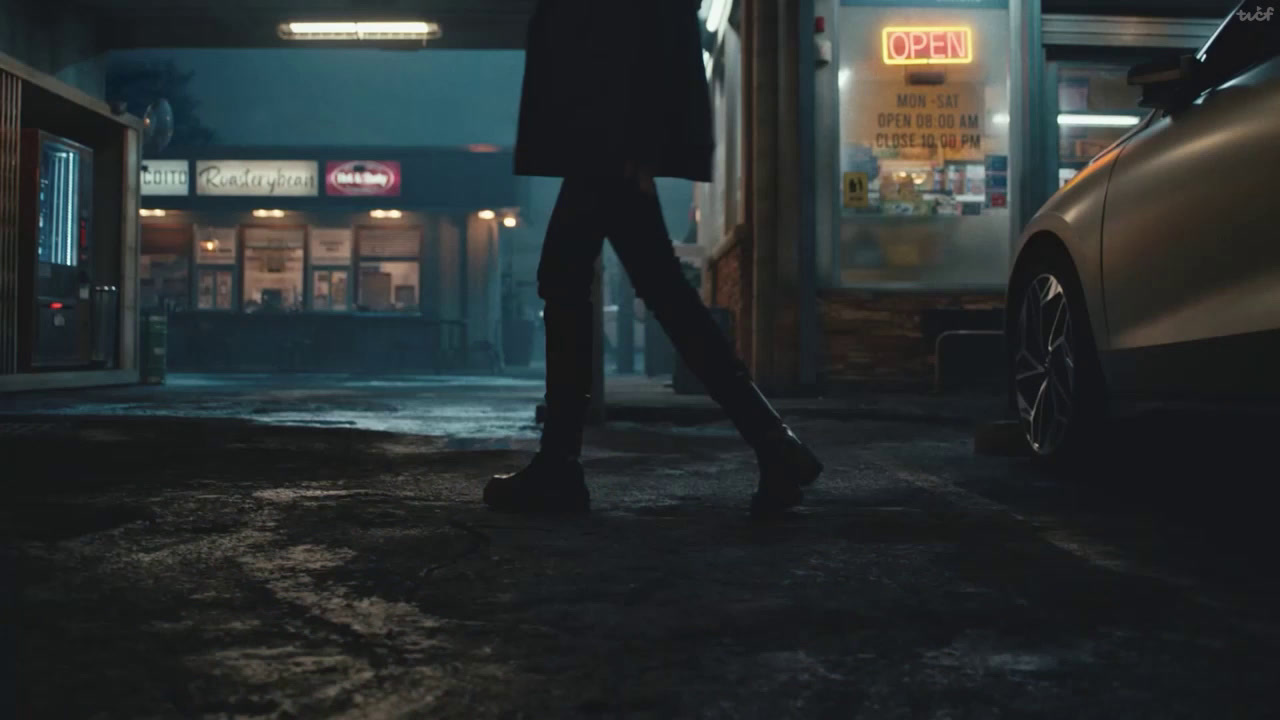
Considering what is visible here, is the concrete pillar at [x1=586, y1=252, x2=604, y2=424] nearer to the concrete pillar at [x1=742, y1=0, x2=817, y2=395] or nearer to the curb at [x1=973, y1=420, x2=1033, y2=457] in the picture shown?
the curb at [x1=973, y1=420, x2=1033, y2=457]

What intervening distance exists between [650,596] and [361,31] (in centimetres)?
1216

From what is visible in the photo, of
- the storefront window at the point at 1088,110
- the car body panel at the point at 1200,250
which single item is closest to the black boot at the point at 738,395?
the car body panel at the point at 1200,250

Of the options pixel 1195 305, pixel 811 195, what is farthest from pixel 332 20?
pixel 1195 305

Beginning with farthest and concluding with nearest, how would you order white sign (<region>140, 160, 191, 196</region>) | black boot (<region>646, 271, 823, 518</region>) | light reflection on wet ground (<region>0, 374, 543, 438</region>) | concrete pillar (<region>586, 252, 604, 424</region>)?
white sign (<region>140, 160, 191, 196</region>)
light reflection on wet ground (<region>0, 374, 543, 438</region>)
concrete pillar (<region>586, 252, 604, 424</region>)
black boot (<region>646, 271, 823, 518</region>)

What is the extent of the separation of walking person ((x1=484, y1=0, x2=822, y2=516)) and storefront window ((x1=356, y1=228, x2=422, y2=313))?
2275 cm

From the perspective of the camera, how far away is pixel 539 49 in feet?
9.39

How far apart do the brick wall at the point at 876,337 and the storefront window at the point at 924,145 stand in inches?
7.3

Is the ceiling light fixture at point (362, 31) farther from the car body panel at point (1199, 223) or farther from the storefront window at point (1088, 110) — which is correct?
the car body panel at point (1199, 223)

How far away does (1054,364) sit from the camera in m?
3.69

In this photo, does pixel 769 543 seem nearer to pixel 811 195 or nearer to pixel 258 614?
pixel 258 614

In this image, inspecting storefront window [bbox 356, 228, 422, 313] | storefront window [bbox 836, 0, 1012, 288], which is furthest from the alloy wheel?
storefront window [bbox 356, 228, 422, 313]

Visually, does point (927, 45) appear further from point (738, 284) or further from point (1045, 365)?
point (1045, 365)

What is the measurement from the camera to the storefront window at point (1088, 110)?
28.5ft

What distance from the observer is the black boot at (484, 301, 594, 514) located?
9.08ft
